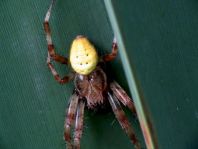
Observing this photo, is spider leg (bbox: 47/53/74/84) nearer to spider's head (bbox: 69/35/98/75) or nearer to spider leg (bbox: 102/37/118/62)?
spider's head (bbox: 69/35/98/75)

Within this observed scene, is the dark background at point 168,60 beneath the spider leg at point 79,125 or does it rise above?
above

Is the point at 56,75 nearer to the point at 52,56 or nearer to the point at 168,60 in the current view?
the point at 52,56

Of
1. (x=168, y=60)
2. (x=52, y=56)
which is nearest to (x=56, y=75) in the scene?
(x=52, y=56)

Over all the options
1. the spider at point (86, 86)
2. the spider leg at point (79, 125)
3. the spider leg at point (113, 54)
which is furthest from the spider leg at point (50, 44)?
the spider leg at point (79, 125)

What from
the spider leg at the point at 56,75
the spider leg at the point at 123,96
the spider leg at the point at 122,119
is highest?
the spider leg at the point at 56,75

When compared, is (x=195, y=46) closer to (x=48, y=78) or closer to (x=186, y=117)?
(x=186, y=117)

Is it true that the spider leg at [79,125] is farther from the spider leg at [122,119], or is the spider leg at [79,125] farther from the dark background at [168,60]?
the dark background at [168,60]

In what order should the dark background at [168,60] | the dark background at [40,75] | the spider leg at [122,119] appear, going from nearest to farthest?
the dark background at [168,60]
the dark background at [40,75]
the spider leg at [122,119]

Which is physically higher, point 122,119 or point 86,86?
point 86,86
